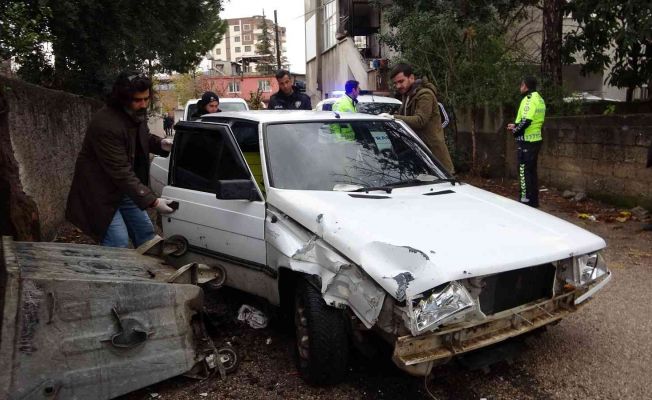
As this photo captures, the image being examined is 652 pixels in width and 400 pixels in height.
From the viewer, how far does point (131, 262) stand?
141 inches

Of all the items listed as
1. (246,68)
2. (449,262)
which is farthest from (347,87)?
(246,68)

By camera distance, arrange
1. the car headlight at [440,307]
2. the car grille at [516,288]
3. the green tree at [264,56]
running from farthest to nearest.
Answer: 1. the green tree at [264,56]
2. the car grille at [516,288]
3. the car headlight at [440,307]

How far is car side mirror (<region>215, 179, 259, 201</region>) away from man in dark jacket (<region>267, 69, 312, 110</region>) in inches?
164

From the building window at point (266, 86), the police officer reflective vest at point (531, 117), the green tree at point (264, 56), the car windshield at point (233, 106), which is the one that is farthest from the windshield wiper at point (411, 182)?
the green tree at point (264, 56)

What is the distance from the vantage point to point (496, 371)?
3354 millimetres

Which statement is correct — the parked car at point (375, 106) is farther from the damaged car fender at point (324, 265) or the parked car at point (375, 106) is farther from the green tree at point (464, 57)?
the damaged car fender at point (324, 265)

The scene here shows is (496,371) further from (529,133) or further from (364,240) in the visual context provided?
(529,133)

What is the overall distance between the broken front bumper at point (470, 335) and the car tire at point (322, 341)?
1.50ft

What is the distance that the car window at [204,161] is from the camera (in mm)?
4027

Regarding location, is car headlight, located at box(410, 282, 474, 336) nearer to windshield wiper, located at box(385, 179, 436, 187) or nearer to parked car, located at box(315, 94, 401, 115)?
windshield wiper, located at box(385, 179, 436, 187)

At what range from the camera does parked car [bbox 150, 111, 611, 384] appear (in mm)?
2652

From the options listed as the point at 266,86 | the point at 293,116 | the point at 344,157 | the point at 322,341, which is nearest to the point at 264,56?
the point at 266,86

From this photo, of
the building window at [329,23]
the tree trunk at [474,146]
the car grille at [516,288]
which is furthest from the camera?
the building window at [329,23]

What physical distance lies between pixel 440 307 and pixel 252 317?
1.83 m
